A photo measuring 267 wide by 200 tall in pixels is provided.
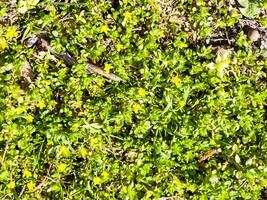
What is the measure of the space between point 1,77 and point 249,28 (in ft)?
6.73

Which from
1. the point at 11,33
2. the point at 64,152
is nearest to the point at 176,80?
the point at 64,152

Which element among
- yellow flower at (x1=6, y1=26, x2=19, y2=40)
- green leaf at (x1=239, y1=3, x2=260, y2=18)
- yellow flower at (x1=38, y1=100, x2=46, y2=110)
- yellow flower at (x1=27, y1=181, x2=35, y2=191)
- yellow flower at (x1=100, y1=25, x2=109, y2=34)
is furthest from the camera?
green leaf at (x1=239, y1=3, x2=260, y2=18)

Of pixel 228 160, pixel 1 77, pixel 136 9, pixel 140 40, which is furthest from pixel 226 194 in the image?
pixel 1 77

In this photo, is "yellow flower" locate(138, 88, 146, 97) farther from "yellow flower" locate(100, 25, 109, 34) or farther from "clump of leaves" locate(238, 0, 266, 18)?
"clump of leaves" locate(238, 0, 266, 18)

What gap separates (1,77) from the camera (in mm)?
3719

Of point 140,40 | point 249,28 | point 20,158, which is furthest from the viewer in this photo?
point 249,28

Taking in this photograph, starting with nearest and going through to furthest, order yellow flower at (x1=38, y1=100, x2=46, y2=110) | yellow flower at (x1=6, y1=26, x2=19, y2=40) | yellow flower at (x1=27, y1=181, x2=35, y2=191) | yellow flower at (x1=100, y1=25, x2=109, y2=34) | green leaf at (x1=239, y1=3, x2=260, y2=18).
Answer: yellow flower at (x1=27, y1=181, x2=35, y2=191) → yellow flower at (x1=38, y1=100, x2=46, y2=110) → yellow flower at (x1=6, y1=26, x2=19, y2=40) → yellow flower at (x1=100, y1=25, x2=109, y2=34) → green leaf at (x1=239, y1=3, x2=260, y2=18)

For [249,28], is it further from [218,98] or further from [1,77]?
[1,77]

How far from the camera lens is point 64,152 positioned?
364 cm

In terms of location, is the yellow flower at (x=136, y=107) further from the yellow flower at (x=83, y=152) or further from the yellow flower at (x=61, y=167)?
the yellow flower at (x=61, y=167)

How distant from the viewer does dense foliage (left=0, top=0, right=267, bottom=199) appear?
365cm

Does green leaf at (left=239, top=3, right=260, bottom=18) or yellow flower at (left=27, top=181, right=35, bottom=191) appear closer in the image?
yellow flower at (left=27, top=181, right=35, bottom=191)

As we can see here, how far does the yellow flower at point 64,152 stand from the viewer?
3632 mm

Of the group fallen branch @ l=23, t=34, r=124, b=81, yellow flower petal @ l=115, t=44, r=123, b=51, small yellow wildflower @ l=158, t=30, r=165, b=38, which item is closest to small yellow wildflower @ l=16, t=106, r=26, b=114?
fallen branch @ l=23, t=34, r=124, b=81
